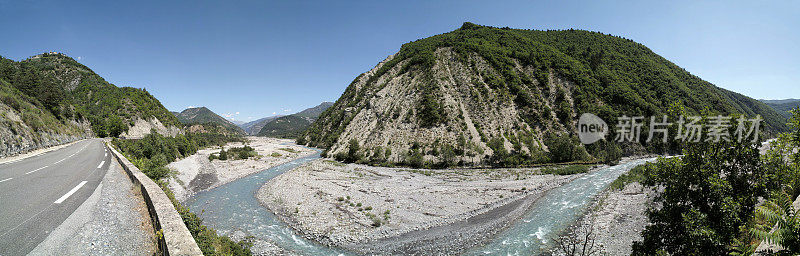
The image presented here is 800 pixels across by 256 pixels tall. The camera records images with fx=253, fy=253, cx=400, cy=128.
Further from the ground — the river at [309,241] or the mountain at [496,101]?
the mountain at [496,101]

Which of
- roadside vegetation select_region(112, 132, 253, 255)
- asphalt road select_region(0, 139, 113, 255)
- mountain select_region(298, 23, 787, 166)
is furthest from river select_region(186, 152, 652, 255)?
mountain select_region(298, 23, 787, 166)

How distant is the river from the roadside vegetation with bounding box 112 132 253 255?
77.8 inches

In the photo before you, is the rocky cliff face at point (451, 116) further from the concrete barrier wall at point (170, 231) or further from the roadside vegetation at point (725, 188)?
the concrete barrier wall at point (170, 231)

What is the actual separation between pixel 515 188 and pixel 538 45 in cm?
7243

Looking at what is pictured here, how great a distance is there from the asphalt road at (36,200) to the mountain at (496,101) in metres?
42.4

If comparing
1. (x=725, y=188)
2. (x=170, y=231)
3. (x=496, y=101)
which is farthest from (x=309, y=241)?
(x=496, y=101)

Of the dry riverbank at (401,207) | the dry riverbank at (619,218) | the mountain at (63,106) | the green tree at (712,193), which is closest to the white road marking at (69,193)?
the dry riverbank at (401,207)

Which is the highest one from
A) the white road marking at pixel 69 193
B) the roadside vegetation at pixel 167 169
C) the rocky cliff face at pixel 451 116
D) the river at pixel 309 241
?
the rocky cliff face at pixel 451 116

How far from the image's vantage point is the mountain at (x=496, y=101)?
177ft

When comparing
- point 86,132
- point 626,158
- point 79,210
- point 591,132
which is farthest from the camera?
point 591,132

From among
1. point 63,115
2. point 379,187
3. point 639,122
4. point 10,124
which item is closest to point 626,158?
point 639,122

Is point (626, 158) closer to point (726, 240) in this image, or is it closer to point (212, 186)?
point (726, 240)

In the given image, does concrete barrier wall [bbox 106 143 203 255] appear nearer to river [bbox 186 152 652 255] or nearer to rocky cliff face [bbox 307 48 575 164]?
river [bbox 186 152 652 255]

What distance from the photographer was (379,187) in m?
31.9
